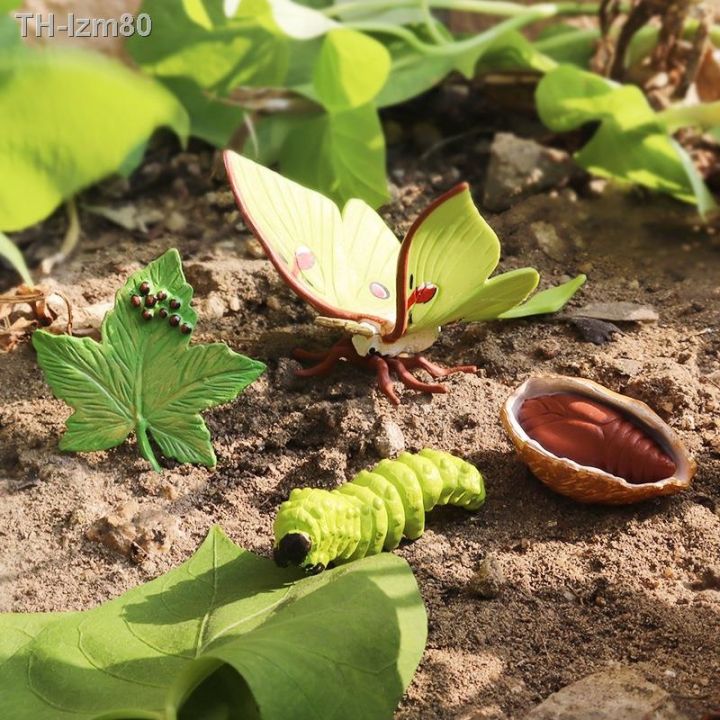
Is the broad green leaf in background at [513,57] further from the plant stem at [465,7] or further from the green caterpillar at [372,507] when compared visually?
the green caterpillar at [372,507]

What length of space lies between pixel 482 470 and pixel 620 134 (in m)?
0.76

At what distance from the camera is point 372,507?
1.01 meters

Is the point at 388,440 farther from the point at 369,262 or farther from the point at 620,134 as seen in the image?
the point at 620,134

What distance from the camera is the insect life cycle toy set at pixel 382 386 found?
1.07m

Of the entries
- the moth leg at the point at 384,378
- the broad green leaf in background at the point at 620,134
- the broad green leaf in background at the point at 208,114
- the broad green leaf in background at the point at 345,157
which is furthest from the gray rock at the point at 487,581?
the broad green leaf in background at the point at 208,114

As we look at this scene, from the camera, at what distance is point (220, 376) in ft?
3.67

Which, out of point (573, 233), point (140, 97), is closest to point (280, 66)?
point (573, 233)

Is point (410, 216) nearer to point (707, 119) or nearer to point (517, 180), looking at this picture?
point (517, 180)

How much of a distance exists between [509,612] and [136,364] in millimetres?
481

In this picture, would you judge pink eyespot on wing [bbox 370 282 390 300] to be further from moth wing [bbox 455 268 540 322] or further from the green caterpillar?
the green caterpillar

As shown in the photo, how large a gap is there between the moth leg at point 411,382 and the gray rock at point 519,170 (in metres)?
0.52

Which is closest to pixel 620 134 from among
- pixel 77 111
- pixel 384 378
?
pixel 384 378

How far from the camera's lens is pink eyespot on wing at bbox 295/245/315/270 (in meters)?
1.19

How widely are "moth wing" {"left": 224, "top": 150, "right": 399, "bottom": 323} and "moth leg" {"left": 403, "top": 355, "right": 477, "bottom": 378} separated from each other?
0.10 metres
